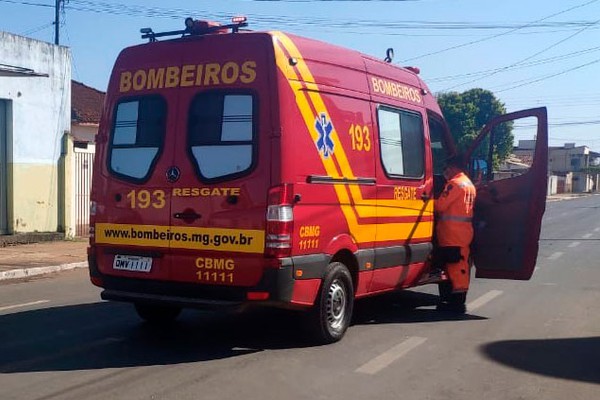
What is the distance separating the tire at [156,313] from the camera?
7.31 m

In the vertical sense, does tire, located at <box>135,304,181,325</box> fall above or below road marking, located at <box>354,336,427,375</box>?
above

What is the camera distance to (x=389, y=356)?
6258 mm

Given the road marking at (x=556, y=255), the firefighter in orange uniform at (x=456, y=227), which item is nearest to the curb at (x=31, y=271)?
the firefighter in orange uniform at (x=456, y=227)

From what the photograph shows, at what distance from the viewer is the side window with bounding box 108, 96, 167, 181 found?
6511 mm

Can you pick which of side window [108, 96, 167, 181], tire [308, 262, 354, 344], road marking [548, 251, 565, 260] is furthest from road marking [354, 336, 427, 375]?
road marking [548, 251, 565, 260]

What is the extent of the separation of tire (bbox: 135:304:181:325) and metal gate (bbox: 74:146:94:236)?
Answer: 10.4 metres

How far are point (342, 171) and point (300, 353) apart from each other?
169 centimetres

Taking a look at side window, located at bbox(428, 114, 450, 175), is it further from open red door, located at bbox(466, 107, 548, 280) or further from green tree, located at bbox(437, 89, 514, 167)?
green tree, located at bbox(437, 89, 514, 167)

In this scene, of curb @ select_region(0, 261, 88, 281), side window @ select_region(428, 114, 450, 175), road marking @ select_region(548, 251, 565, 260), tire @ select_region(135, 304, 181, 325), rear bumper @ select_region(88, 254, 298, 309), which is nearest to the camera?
rear bumper @ select_region(88, 254, 298, 309)

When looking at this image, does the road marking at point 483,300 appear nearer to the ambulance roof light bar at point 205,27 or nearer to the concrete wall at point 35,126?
the ambulance roof light bar at point 205,27

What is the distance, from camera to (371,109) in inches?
282

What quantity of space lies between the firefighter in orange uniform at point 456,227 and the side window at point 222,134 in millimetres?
3091

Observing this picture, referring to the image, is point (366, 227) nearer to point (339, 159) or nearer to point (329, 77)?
point (339, 159)

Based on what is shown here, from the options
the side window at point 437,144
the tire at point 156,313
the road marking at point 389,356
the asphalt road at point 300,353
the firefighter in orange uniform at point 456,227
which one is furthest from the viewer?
the side window at point 437,144
